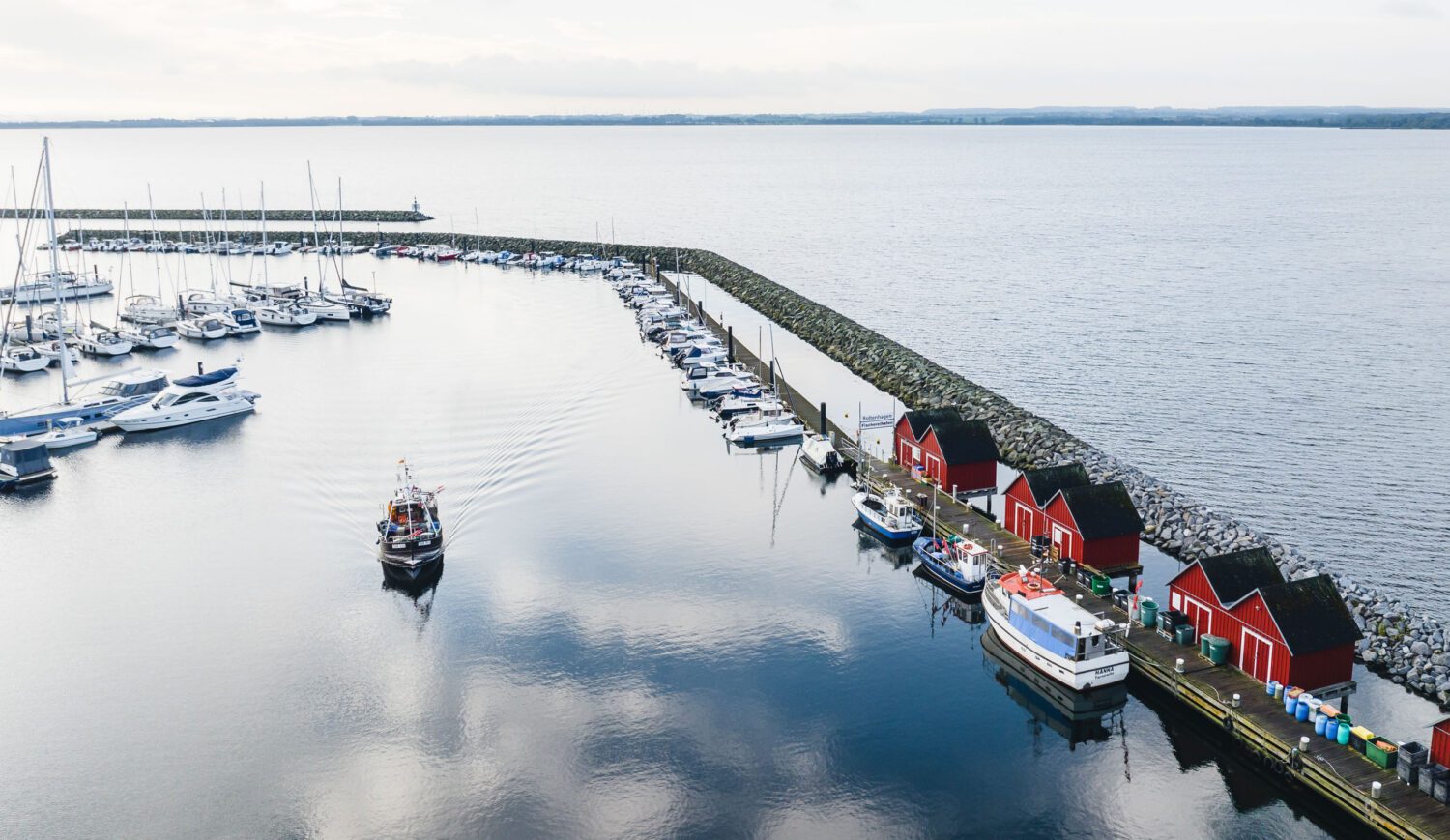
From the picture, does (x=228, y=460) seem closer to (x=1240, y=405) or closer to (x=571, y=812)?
(x=571, y=812)

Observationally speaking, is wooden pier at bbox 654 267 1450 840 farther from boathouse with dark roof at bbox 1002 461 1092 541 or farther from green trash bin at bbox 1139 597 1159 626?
boathouse with dark roof at bbox 1002 461 1092 541

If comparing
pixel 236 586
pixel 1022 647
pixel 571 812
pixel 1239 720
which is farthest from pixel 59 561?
pixel 1239 720

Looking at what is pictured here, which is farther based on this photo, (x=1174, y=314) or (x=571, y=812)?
(x=1174, y=314)

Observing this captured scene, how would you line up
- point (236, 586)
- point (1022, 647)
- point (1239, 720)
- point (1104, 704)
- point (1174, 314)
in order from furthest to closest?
point (1174, 314)
point (236, 586)
point (1022, 647)
point (1104, 704)
point (1239, 720)

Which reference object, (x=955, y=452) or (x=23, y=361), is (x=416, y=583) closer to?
(x=955, y=452)

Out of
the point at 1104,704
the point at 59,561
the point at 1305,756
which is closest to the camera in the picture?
the point at 1305,756

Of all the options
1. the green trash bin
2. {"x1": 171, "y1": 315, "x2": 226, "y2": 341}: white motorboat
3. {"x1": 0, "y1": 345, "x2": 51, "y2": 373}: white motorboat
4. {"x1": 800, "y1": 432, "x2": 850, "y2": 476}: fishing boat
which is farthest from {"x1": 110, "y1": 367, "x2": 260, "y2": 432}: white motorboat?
the green trash bin

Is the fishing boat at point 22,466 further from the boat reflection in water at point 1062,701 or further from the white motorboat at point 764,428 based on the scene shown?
the boat reflection in water at point 1062,701
